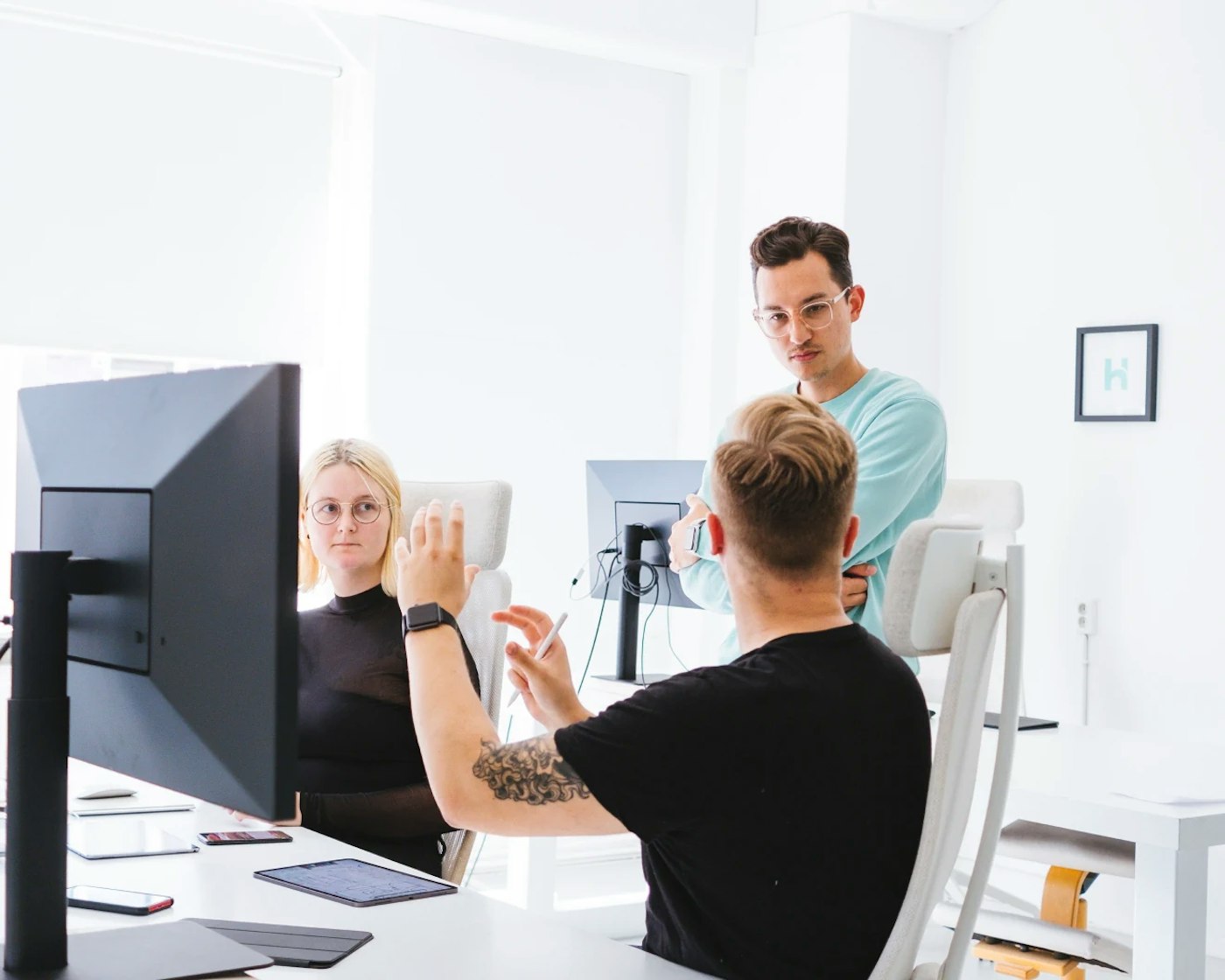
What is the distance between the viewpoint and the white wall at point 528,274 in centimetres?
407

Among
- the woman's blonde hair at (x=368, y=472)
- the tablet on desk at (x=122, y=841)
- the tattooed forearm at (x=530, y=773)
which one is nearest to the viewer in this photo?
the tattooed forearm at (x=530, y=773)

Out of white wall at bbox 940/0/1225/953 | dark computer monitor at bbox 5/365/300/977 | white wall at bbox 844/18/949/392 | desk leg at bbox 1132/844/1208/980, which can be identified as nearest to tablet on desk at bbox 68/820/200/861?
dark computer monitor at bbox 5/365/300/977

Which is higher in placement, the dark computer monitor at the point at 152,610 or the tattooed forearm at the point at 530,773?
the dark computer monitor at the point at 152,610

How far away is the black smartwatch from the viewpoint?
→ 142cm

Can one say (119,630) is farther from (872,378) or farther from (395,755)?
(872,378)

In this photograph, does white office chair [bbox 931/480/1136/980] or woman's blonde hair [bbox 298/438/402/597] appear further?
woman's blonde hair [bbox 298/438/402/597]

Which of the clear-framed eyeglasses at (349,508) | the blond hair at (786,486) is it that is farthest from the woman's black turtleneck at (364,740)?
the blond hair at (786,486)

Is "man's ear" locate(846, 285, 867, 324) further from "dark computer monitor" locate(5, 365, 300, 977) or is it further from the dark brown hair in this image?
"dark computer monitor" locate(5, 365, 300, 977)

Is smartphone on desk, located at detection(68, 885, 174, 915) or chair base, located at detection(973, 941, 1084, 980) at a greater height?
smartphone on desk, located at detection(68, 885, 174, 915)

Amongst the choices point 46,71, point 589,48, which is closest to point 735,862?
point 46,71

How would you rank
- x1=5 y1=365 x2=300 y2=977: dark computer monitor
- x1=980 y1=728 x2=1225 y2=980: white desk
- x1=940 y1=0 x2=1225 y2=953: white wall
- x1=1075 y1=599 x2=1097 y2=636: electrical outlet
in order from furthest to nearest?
1. x1=1075 y1=599 x2=1097 y2=636: electrical outlet
2. x1=940 y1=0 x2=1225 y2=953: white wall
3. x1=980 y1=728 x2=1225 y2=980: white desk
4. x1=5 y1=365 x2=300 y2=977: dark computer monitor

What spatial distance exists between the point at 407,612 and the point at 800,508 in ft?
1.38

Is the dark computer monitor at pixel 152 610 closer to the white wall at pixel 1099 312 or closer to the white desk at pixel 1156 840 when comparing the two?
the white desk at pixel 1156 840

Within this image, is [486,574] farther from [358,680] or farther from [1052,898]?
[1052,898]
